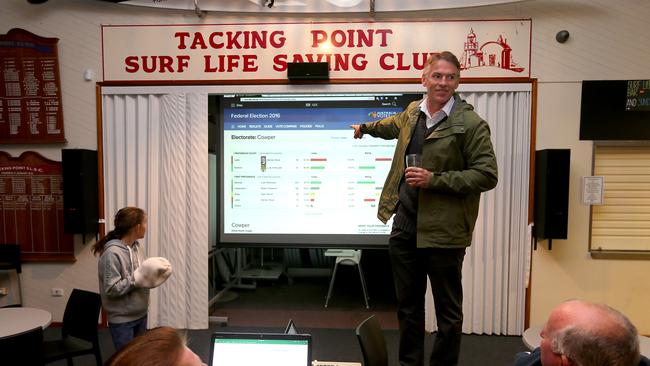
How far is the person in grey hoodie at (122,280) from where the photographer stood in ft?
7.93

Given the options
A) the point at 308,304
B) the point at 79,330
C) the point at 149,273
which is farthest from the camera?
the point at 308,304

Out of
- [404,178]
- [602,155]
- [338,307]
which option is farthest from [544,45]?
[338,307]

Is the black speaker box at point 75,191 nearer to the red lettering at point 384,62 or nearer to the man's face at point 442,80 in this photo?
the red lettering at point 384,62

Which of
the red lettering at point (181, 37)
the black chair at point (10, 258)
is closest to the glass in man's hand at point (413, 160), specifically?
the red lettering at point (181, 37)

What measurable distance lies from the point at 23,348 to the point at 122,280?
56cm

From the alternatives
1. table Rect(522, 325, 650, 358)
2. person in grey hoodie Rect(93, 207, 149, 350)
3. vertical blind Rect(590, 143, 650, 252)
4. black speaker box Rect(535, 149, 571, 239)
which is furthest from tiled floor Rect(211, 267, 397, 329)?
vertical blind Rect(590, 143, 650, 252)

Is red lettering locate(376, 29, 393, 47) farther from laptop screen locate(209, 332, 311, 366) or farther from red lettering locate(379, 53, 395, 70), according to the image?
laptop screen locate(209, 332, 311, 366)

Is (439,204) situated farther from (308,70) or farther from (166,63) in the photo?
(166,63)

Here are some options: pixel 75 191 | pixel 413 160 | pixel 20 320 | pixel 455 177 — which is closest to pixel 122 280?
pixel 20 320

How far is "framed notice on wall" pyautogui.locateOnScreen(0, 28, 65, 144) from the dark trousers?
11.6ft

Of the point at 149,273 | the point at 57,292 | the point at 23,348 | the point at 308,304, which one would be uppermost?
the point at 149,273

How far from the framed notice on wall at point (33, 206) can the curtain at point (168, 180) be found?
52cm

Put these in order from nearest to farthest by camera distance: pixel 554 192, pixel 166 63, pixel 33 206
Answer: pixel 554 192 → pixel 166 63 → pixel 33 206

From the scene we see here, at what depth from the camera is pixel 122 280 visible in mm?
2420
